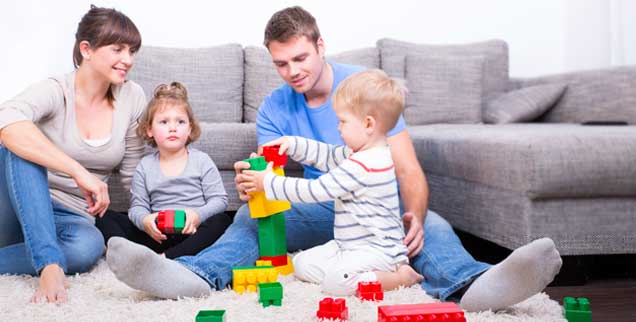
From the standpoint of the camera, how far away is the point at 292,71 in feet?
6.38

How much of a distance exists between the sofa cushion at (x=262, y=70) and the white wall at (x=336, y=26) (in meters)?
0.38

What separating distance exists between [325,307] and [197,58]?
2229 millimetres

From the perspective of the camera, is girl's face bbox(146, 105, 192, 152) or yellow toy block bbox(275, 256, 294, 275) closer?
yellow toy block bbox(275, 256, 294, 275)

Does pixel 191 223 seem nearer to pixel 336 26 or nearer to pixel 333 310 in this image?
pixel 333 310

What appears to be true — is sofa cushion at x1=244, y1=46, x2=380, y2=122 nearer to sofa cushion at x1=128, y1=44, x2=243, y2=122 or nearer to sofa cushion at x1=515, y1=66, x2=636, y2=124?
sofa cushion at x1=128, y1=44, x2=243, y2=122

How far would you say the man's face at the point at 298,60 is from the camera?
194 cm

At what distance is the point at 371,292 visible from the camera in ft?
5.41

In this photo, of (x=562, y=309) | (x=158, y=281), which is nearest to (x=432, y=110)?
(x=562, y=309)

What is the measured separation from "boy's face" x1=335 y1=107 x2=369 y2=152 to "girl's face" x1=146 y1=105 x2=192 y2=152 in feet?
2.62

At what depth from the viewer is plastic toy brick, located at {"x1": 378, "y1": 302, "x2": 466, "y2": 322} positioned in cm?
129

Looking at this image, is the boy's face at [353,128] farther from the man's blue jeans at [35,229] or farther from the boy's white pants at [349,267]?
the man's blue jeans at [35,229]

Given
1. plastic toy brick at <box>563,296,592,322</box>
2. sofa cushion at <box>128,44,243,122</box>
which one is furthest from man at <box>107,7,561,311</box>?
sofa cushion at <box>128,44,243,122</box>

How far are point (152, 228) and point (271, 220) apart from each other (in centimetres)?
48

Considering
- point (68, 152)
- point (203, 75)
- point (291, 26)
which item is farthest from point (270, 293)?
point (203, 75)
